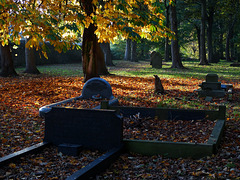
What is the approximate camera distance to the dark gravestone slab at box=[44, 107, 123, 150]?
5.78m

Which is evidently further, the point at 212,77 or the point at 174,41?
the point at 174,41

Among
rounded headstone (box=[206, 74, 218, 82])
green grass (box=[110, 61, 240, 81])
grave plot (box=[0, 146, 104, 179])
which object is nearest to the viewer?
grave plot (box=[0, 146, 104, 179])

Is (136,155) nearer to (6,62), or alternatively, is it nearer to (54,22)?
(54,22)

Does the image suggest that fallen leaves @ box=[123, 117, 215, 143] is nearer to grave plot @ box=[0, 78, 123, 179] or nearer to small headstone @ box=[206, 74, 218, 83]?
grave plot @ box=[0, 78, 123, 179]

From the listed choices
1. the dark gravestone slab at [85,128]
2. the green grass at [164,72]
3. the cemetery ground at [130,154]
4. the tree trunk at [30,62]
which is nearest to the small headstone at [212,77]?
the cemetery ground at [130,154]

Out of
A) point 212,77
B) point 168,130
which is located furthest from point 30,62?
point 168,130

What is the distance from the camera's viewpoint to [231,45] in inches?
2078

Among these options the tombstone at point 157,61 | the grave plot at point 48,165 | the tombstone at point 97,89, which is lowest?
the grave plot at point 48,165

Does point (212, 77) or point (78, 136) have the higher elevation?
point (212, 77)

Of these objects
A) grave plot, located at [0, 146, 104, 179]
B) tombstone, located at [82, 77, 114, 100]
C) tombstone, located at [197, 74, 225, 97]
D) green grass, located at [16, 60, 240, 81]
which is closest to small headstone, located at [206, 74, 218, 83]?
tombstone, located at [197, 74, 225, 97]

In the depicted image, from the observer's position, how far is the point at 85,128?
5.96 m

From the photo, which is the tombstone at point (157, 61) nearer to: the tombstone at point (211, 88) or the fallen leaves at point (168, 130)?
the tombstone at point (211, 88)

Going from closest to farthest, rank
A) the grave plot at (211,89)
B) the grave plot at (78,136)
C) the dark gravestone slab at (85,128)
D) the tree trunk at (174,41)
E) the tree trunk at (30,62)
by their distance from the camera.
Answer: the grave plot at (78,136) < the dark gravestone slab at (85,128) < the grave plot at (211,89) < the tree trunk at (30,62) < the tree trunk at (174,41)

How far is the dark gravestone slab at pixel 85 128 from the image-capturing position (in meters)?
5.78
